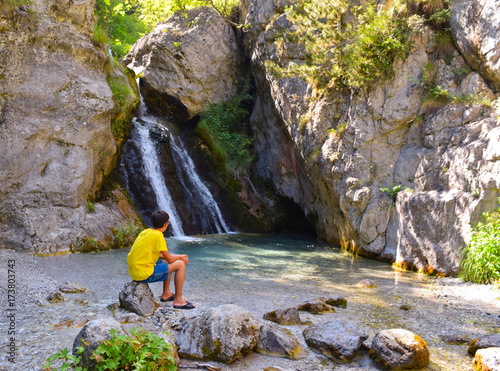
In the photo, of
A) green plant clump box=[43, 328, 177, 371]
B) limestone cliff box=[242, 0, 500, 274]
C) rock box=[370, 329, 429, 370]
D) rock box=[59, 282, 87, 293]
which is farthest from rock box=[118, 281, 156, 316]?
limestone cliff box=[242, 0, 500, 274]

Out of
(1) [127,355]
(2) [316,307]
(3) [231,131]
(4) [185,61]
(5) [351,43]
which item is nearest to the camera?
(1) [127,355]

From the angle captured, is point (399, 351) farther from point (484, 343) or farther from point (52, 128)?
point (52, 128)

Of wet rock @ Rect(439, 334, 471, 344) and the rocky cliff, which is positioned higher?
the rocky cliff

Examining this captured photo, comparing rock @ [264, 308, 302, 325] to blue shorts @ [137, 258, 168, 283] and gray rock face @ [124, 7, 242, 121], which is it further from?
gray rock face @ [124, 7, 242, 121]

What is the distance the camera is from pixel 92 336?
299 cm

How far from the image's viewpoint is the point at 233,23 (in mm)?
17844

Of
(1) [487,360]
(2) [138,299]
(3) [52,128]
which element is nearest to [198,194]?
(3) [52,128]

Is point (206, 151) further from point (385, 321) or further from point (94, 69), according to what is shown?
point (385, 321)

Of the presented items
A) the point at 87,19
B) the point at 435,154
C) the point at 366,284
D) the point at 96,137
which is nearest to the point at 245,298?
the point at 366,284

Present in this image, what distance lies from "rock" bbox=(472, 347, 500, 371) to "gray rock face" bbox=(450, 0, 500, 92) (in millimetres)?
6926

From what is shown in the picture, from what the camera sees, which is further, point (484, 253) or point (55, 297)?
point (484, 253)

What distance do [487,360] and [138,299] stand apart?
144 inches

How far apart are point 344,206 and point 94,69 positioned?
865cm

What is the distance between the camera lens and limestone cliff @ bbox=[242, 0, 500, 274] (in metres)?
7.75
